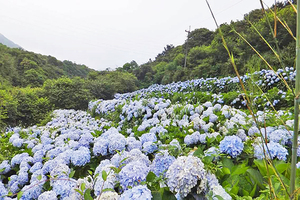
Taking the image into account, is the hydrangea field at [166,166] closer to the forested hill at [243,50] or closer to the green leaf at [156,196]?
the green leaf at [156,196]

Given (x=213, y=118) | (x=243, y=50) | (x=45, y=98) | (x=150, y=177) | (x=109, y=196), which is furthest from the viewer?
(x=243, y=50)

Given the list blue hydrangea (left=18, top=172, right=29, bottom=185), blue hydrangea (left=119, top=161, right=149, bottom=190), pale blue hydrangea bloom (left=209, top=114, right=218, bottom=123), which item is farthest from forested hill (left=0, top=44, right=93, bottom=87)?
blue hydrangea (left=119, top=161, right=149, bottom=190)

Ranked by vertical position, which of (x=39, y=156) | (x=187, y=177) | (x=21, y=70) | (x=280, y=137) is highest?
(x=21, y=70)

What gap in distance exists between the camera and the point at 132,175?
0.88 metres

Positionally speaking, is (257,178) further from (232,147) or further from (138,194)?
(138,194)

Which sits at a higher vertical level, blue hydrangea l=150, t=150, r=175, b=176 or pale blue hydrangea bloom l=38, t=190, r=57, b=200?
pale blue hydrangea bloom l=38, t=190, r=57, b=200

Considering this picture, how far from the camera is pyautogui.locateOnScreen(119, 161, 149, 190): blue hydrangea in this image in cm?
88

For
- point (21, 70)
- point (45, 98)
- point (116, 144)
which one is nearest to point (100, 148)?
point (116, 144)

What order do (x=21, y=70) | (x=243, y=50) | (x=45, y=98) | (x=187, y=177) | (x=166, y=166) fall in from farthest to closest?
(x=21, y=70) < (x=243, y=50) < (x=45, y=98) < (x=166, y=166) < (x=187, y=177)

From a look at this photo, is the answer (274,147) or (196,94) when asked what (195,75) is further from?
(274,147)

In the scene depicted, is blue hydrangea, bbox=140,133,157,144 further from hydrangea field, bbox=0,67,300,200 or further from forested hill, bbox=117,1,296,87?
forested hill, bbox=117,1,296,87

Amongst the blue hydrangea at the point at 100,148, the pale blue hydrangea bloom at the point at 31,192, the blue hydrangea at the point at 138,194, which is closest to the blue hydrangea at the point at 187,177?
the blue hydrangea at the point at 138,194

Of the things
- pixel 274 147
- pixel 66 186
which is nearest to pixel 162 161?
pixel 66 186

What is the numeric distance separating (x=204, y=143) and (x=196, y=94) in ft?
9.40
